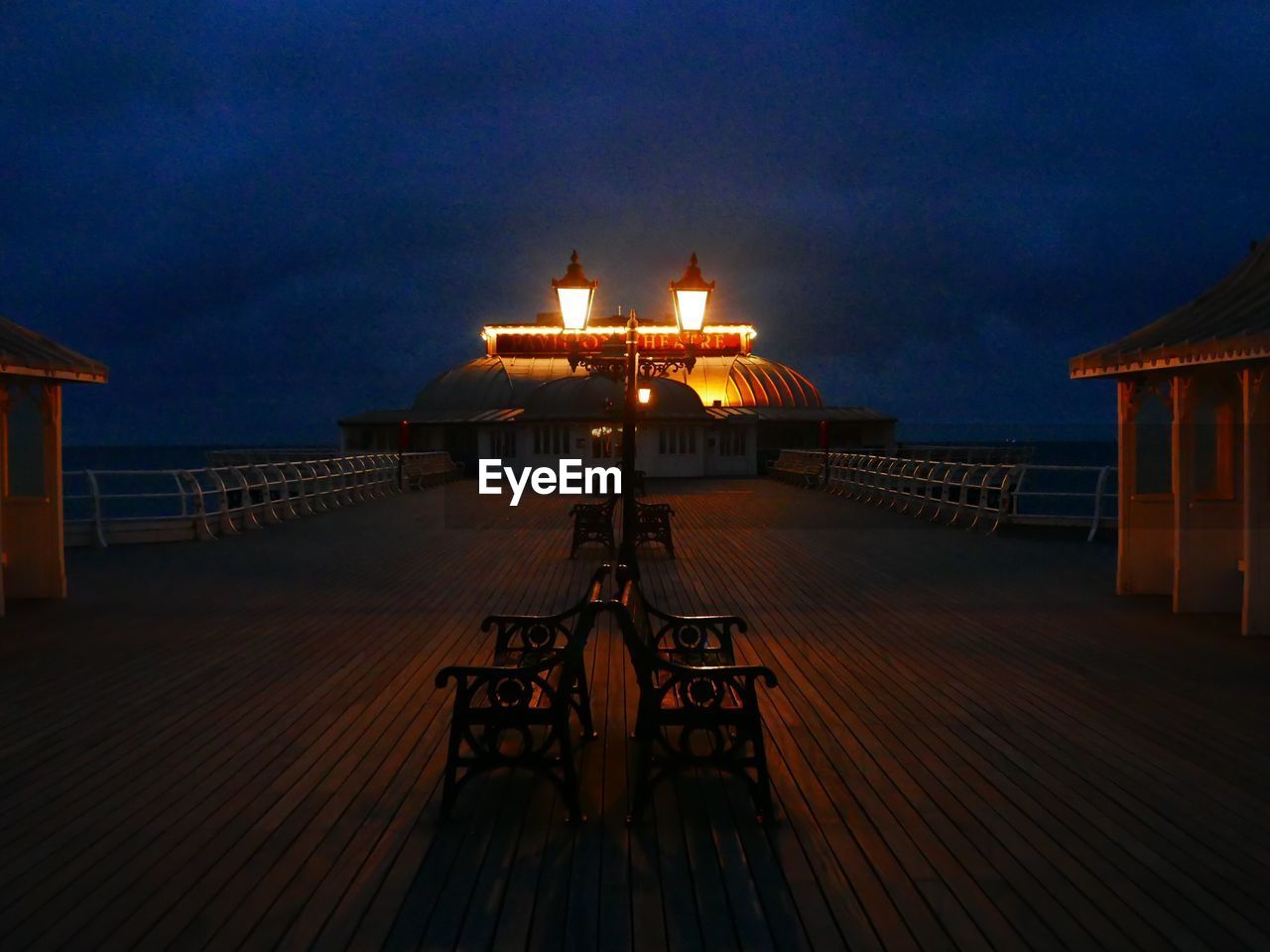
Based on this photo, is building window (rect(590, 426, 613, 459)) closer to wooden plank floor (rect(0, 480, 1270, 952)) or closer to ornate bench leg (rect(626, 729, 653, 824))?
wooden plank floor (rect(0, 480, 1270, 952))

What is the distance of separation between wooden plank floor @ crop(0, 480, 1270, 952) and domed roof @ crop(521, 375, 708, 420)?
24099mm

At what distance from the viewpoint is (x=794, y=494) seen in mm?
26750

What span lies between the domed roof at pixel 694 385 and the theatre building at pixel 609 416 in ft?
0.17

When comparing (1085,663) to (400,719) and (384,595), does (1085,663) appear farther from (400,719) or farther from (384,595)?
(384,595)

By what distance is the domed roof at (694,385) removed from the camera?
1789 inches

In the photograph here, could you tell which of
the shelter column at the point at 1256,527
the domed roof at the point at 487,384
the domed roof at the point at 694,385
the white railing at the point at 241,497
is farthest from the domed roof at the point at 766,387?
the shelter column at the point at 1256,527

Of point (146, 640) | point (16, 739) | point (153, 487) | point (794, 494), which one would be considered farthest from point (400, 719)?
point (153, 487)

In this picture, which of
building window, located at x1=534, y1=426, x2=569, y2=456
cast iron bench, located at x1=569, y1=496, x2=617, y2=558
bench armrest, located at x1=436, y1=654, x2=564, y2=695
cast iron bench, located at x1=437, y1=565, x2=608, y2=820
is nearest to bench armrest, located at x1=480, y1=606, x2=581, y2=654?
cast iron bench, located at x1=437, y1=565, x2=608, y2=820

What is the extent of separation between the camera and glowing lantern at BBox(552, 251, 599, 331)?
8.76 meters

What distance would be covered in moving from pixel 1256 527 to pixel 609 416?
2041 centimetres

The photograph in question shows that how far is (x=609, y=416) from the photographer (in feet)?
90.9

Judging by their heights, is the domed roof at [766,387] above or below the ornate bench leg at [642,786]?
above

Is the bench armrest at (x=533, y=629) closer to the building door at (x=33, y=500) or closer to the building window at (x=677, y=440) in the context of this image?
the building door at (x=33, y=500)

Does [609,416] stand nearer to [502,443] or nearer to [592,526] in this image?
[502,443]
